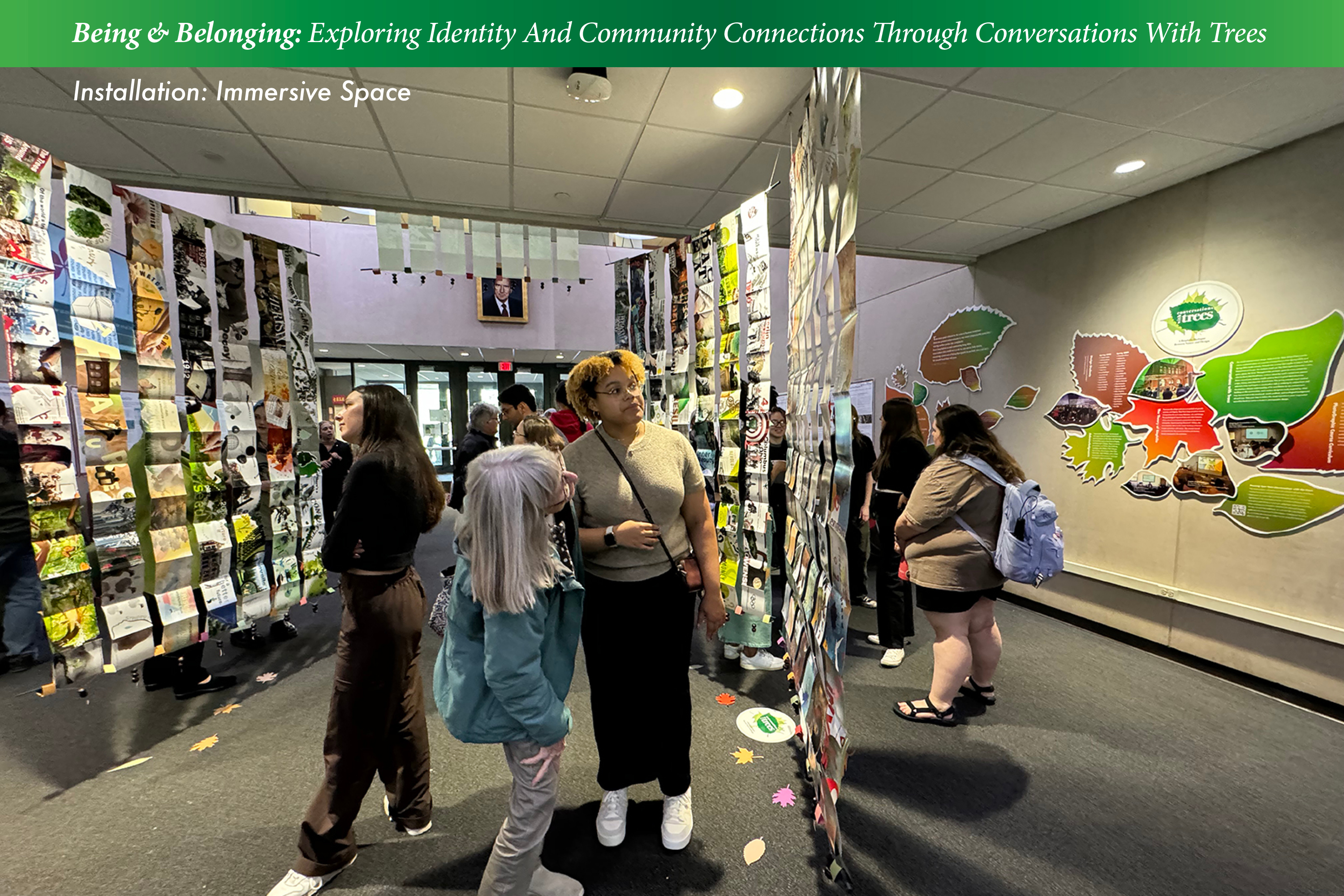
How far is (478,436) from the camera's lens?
132 inches

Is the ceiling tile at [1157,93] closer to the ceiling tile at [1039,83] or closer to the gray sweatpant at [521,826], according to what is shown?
the ceiling tile at [1039,83]

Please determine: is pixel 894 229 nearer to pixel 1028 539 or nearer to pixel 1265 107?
pixel 1265 107

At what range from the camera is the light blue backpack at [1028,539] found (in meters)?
2.07

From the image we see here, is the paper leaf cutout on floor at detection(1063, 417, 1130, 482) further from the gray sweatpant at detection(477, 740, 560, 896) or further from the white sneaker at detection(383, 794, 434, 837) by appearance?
the white sneaker at detection(383, 794, 434, 837)

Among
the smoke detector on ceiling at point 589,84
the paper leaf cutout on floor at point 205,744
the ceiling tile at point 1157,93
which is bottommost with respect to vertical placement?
the paper leaf cutout on floor at point 205,744

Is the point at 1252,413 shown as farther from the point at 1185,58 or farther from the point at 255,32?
the point at 255,32

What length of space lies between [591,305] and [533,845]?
7.27m

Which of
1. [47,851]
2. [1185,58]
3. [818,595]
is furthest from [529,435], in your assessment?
[1185,58]

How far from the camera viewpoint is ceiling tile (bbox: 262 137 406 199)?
96.3 inches

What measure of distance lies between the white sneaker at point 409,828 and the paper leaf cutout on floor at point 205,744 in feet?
3.26

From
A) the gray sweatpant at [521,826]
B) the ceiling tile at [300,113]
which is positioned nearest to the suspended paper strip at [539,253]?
the ceiling tile at [300,113]

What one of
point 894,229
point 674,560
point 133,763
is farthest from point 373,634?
point 894,229

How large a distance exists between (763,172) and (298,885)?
11.3ft

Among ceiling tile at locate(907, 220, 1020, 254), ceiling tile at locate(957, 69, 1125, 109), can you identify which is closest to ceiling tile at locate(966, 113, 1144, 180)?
ceiling tile at locate(957, 69, 1125, 109)
